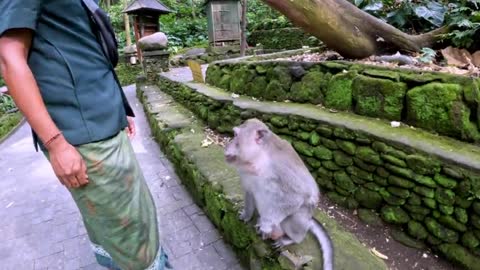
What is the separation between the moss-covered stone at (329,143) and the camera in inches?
102

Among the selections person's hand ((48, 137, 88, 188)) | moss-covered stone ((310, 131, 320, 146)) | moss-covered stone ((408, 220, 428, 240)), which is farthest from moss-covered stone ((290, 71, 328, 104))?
person's hand ((48, 137, 88, 188))

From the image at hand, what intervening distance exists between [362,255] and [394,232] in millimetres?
743

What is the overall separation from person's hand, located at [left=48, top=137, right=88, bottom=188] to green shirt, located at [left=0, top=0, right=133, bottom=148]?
0.28ft

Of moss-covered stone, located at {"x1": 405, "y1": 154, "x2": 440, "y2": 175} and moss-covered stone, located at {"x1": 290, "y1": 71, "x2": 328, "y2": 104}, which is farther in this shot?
moss-covered stone, located at {"x1": 290, "y1": 71, "x2": 328, "y2": 104}

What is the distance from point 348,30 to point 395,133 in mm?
1373

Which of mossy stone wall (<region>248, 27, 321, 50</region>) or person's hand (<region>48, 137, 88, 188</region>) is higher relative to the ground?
person's hand (<region>48, 137, 88, 188</region>)

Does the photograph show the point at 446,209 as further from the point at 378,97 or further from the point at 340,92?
the point at 340,92

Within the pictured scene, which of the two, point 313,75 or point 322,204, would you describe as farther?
point 313,75

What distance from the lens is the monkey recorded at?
1653 millimetres

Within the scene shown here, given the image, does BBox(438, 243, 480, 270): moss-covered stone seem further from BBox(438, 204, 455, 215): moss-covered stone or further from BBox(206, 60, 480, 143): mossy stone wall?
BBox(206, 60, 480, 143): mossy stone wall

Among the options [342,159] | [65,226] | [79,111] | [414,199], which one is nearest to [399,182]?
[414,199]

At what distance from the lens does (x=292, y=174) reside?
1.67 m

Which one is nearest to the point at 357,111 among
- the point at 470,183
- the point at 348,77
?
the point at 348,77

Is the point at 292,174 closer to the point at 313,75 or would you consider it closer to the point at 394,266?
the point at 394,266
